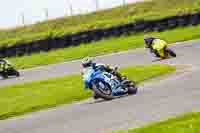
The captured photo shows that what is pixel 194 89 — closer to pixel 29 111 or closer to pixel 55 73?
pixel 29 111

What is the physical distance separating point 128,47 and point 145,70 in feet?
43.3

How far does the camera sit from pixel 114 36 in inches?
1623

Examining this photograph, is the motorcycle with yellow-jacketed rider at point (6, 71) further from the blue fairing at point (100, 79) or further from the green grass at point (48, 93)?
the blue fairing at point (100, 79)

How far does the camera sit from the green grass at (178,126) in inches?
416

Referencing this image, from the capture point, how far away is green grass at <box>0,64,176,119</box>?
61.1ft

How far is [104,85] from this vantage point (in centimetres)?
1734

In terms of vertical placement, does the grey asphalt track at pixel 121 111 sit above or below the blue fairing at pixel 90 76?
below

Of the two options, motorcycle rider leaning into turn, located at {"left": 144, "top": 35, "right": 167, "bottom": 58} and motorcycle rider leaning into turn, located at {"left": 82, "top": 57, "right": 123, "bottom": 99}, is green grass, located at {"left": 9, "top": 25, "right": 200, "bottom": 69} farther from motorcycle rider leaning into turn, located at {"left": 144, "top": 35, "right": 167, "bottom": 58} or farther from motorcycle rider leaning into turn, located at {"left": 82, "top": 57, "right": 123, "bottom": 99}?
motorcycle rider leaning into turn, located at {"left": 82, "top": 57, "right": 123, "bottom": 99}

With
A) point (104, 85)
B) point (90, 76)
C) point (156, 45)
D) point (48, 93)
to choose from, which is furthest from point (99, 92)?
point (156, 45)

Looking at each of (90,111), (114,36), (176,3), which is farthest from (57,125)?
(176,3)

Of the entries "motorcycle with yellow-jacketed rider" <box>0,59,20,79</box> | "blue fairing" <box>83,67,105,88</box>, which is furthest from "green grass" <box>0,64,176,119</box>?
"motorcycle with yellow-jacketed rider" <box>0,59,20,79</box>

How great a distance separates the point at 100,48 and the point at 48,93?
17.6 meters

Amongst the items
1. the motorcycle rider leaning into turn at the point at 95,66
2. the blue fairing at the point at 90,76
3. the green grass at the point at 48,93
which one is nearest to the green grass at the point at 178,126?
the blue fairing at the point at 90,76

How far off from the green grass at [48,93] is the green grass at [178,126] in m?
6.97
